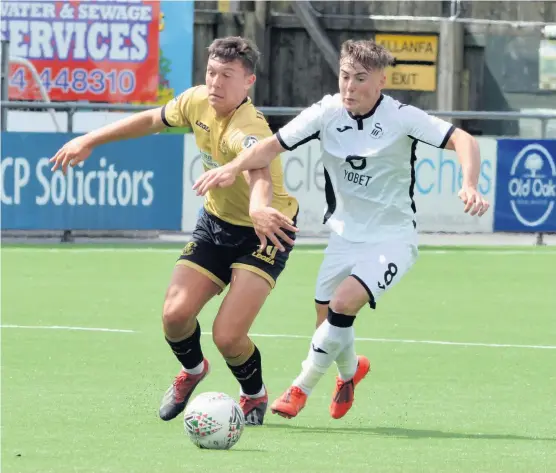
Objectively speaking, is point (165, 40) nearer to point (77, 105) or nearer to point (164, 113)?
point (77, 105)

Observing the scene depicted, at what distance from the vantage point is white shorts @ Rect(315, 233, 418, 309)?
7.92m

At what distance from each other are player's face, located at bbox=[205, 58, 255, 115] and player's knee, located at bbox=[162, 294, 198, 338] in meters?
1.00

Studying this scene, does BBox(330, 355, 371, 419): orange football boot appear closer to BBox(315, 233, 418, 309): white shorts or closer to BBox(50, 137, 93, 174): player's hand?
BBox(315, 233, 418, 309): white shorts

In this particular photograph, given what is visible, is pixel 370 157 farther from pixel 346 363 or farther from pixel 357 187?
pixel 346 363

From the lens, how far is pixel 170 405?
316 inches

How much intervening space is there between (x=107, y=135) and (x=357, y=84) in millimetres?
1355

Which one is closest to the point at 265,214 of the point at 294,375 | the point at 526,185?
the point at 294,375

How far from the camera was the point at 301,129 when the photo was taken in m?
8.00

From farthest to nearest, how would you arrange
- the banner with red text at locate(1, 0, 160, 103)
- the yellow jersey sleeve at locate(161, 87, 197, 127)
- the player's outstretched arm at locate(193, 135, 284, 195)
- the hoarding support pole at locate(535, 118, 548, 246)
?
the banner with red text at locate(1, 0, 160, 103) → the hoarding support pole at locate(535, 118, 548, 246) → the yellow jersey sleeve at locate(161, 87, 197, 127) → the player's outstretched arm at locate(193, 135, 284, 195)

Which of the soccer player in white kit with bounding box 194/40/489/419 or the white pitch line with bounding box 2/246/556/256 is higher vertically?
the soccer player in white kit with bounding box 194/40/489/419

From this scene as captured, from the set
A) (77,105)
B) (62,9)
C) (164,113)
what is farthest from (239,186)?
(62,9)

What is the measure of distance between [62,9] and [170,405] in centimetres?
1527

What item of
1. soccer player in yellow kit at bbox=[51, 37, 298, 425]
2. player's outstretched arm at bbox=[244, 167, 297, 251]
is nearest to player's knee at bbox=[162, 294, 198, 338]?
soccer player in yellow kit at bbox=[51, 37, 298, 425]

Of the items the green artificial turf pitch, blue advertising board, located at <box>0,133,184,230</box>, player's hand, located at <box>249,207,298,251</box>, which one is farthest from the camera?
blue advertising board, located at <box>0,133,184,230</box>
